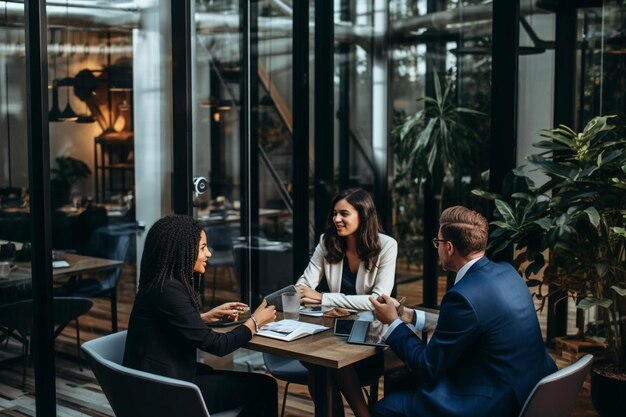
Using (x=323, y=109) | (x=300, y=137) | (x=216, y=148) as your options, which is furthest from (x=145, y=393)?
(x=216, y=148)

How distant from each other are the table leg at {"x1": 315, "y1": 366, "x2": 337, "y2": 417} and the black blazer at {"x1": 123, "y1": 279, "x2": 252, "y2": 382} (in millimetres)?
463

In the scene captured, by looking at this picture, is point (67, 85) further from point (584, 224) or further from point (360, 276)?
point (584, 224)

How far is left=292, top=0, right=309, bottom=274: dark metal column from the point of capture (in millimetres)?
5180

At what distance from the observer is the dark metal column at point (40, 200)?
3.79 meters

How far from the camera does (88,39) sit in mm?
4836

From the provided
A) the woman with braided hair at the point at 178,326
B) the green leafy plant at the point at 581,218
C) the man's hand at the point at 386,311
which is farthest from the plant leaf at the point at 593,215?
the woman with braided hair at the point at 178,326

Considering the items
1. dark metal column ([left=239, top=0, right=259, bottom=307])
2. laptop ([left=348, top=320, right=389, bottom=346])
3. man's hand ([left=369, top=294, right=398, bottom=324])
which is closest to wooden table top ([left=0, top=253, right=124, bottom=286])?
dark metal column ([left=239, top=0, right=259, bottom=307])

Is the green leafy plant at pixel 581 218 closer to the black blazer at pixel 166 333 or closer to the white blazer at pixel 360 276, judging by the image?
the white blazer at pixel 360 276

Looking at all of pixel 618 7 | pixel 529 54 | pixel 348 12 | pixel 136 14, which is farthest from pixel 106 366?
pixel 348 12

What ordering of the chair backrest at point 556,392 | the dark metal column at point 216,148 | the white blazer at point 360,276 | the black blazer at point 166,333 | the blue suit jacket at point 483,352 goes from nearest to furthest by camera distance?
the chair backrest at point 556,392 → the blue suit jacket at point 483,352 → the black blazer at point 166,333 → the white blazer at point 360,276 → the dark metal column at point 216,148

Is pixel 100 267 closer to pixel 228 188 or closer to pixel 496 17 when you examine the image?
pixel 228 188

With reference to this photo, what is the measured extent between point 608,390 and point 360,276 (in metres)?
1.28

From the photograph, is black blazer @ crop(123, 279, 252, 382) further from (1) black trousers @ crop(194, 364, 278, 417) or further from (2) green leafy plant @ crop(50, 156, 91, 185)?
(2) green leafy plant @ crop(50, 156, 91, 185)

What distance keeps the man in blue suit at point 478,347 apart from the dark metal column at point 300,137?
240 centimetres
